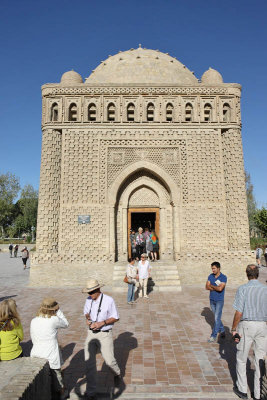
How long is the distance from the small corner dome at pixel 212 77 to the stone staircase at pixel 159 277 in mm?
8220

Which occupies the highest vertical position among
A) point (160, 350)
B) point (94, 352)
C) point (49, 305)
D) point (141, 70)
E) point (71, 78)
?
point (141, 70)

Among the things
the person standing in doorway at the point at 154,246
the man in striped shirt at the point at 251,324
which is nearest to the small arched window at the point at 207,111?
the person standing in doorway at the point at 154,246

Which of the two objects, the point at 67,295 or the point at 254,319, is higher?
the point at 254,319

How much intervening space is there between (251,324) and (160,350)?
2.16m

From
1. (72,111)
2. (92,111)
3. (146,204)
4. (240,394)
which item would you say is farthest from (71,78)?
(240,394)

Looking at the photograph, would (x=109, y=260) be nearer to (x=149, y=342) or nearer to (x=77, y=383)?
(x=149, y=342)

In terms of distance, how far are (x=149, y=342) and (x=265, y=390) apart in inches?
94.7

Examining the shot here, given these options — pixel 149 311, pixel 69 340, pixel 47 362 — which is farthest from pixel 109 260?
pixel 47 362

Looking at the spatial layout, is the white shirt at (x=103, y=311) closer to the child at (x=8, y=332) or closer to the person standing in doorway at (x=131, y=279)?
the child at (x=8, y=332)

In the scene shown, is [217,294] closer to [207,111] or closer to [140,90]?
[207,111]

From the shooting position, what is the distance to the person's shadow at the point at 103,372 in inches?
152

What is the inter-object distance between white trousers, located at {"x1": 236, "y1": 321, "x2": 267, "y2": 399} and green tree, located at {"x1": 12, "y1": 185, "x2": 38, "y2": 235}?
2005 inches

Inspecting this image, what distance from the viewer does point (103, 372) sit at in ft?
14.0

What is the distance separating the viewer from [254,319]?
138 inches
